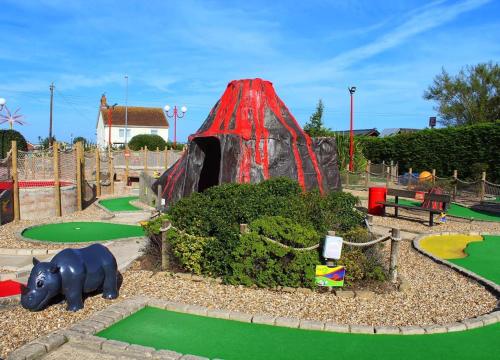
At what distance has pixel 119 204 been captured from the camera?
634 inches

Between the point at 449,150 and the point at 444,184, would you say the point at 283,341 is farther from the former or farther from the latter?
the point at 449,150

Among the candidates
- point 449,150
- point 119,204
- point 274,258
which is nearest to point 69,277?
point 274,258

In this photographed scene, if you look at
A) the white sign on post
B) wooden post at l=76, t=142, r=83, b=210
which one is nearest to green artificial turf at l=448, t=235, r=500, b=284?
the white sign on post

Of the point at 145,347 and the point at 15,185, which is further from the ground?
the point at 15,185

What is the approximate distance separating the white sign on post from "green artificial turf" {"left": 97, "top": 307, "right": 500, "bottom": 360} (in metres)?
1.38

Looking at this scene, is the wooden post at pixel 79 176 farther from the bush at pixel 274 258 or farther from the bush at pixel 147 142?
the bush at pixel 147 142

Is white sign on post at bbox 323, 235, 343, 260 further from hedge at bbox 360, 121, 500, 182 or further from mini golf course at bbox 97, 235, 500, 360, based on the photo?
hedge at bbox 360, 121, 500, 182

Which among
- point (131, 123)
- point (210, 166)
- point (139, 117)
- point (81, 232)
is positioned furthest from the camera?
point (139, 117)

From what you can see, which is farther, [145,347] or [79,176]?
[79,176]

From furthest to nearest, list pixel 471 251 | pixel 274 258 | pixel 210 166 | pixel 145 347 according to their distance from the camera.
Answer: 1. pixel 210 166
2. pixel 471 251
3. pixel 274 258
4. pixel 145 347

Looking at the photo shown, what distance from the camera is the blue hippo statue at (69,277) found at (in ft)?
16.5

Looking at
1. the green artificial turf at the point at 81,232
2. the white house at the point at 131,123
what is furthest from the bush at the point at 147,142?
the green artificial turf at the point at 81,232

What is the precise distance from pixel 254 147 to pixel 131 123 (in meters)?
46.2

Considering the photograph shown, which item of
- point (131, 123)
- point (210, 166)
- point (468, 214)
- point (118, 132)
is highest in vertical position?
point (131, 123)
